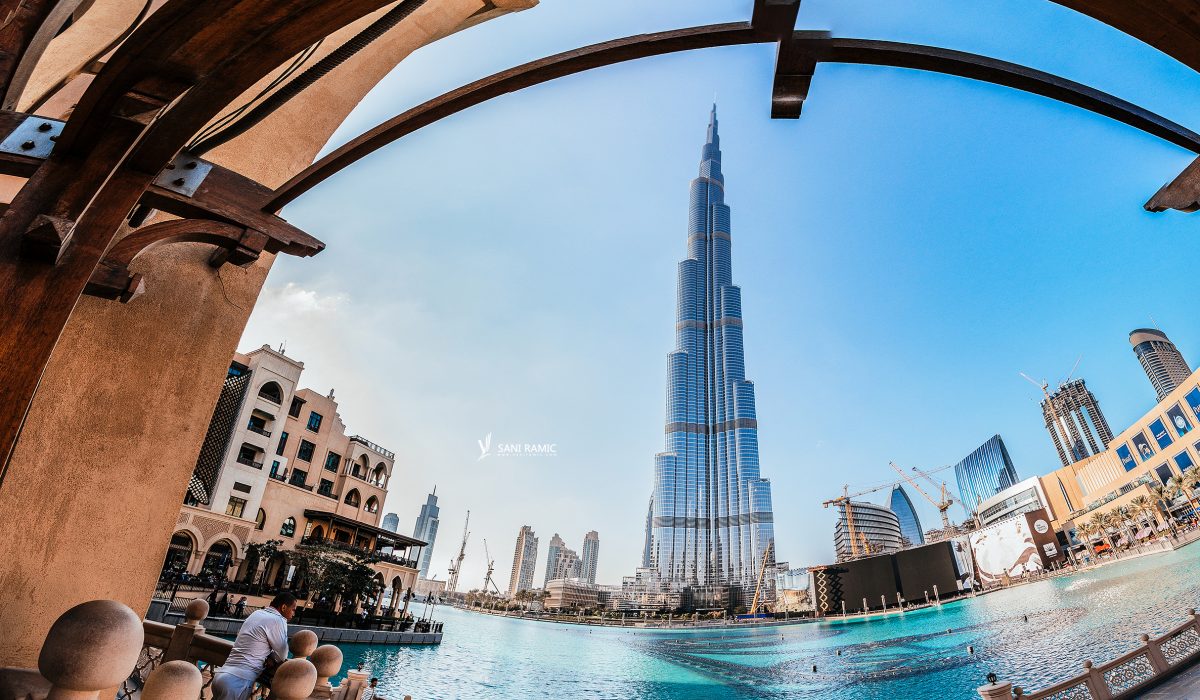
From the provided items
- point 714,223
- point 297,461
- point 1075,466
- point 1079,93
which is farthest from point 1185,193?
point 714,223

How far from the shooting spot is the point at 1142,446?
51.5 metres

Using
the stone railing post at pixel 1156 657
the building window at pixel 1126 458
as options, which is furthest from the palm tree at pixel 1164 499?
the stone railing post at pixel 1156 657

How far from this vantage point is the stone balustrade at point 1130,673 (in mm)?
7996

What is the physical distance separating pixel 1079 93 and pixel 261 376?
105 feet

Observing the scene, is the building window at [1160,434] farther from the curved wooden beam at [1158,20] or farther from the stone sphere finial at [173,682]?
the stone sphere finial at [173,682]

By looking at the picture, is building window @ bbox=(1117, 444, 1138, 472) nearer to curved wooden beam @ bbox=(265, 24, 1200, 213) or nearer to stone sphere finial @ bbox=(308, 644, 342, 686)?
curved wooden beam @ bbox=(265, 24, 1200, 213)

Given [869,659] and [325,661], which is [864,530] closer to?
[869,659]

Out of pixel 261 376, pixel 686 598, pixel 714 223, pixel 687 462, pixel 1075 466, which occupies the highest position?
pixel 714 223

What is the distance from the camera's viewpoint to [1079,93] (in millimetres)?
2029

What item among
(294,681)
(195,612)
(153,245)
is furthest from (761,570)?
(153,245)

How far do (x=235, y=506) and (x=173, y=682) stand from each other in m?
29.6

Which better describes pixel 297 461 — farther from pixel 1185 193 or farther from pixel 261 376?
pixel 1185 193

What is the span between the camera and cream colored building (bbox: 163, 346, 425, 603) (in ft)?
77.6

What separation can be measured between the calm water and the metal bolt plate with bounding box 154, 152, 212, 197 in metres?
16.8
